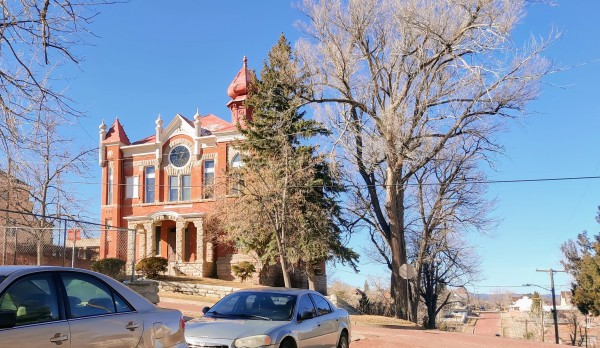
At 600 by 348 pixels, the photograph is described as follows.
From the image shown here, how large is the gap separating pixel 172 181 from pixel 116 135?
651cm

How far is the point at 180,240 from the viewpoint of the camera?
4225 cm

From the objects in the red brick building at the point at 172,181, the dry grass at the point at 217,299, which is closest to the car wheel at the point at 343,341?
the dry grass at the point at 217,299

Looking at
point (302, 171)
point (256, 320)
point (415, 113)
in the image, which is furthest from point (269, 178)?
point (256, 320)

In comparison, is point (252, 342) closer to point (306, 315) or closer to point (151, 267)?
point (306, 315)

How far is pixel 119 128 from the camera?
48.3m

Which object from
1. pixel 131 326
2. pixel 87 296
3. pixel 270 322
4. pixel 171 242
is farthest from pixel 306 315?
pixel 171 242

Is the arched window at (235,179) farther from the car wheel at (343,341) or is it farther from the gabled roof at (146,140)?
the car wheel at (343,341)

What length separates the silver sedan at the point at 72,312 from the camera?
4836 mm

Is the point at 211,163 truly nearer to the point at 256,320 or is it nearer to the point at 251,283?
the point at 251,283

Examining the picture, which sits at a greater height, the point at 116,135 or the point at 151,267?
the point at 116,135

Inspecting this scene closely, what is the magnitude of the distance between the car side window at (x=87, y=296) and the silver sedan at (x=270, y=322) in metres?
3.08

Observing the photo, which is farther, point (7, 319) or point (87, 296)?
point (87, 296)

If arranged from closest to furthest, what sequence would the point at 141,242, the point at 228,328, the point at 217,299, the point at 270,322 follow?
1. the point at 228,328
2. the point at 270,322
3. the point at 217,299
4. the point at 141,242

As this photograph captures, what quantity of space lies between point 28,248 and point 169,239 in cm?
2540
